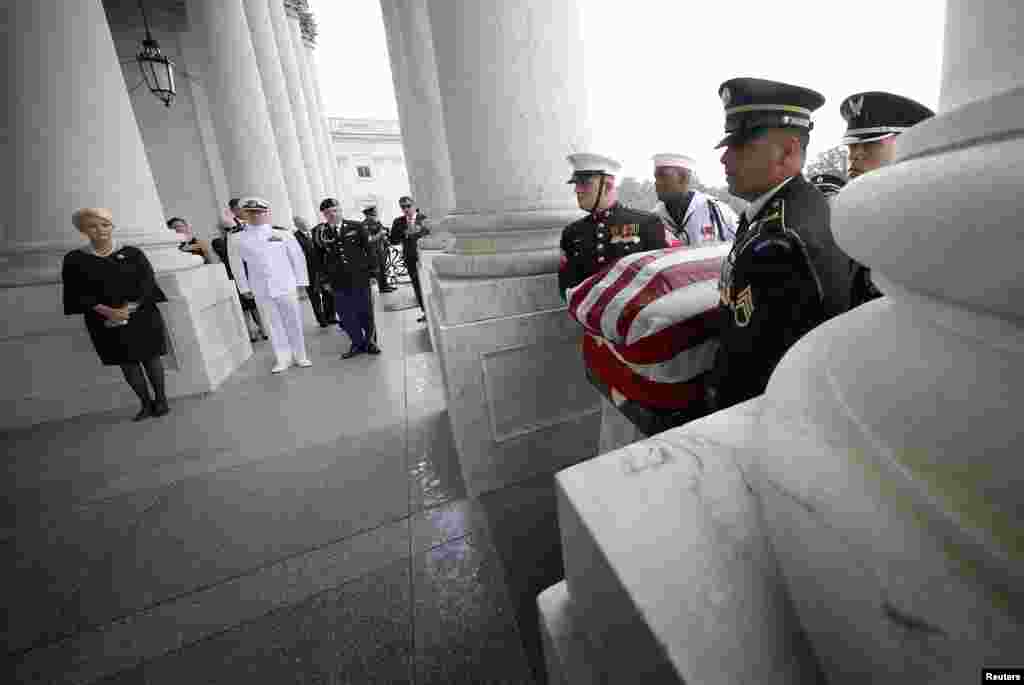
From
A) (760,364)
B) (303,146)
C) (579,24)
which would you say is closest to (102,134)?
(579,24)

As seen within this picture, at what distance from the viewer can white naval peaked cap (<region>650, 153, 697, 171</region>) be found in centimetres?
418

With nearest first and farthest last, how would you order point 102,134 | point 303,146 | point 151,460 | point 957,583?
1. point 957,583
2. point 151,460
3. point 102,134
4. point 303,146

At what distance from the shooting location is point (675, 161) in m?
4.18

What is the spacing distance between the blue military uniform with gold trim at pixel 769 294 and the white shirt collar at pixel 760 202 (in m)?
0.02

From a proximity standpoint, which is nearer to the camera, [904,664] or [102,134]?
[904,664]

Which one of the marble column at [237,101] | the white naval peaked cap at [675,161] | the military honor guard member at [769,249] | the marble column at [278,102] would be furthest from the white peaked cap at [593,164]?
the marble column at [278,102]

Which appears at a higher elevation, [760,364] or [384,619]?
[760,364]

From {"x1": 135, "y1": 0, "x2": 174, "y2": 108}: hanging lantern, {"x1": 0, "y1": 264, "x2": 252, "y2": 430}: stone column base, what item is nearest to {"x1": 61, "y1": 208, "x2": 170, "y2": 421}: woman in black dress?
{"x1": 0, "y1": 264, "x2": 252, "y2": 430}: stone column base

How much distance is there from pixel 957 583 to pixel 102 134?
688 cm

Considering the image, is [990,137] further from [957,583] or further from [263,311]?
[263,311]

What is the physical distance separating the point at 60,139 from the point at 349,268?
3003mm

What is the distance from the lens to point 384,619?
185 centimetres

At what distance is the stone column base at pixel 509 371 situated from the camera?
256 centimetres

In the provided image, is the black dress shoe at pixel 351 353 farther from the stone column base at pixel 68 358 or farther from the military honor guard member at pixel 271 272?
the stone column base at pixel 68 358
